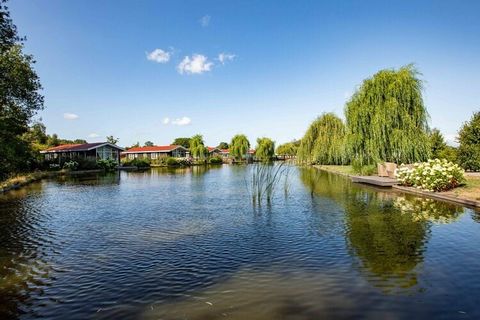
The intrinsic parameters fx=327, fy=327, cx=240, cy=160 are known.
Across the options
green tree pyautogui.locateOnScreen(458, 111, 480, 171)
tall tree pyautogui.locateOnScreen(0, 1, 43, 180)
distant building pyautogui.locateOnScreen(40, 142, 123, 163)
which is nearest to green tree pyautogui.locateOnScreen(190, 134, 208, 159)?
distant building pyautogui.locateOnScreen(40, 142, 123, 163)

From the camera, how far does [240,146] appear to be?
263ft

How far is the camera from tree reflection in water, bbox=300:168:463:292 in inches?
252

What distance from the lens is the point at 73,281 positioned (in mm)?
6379

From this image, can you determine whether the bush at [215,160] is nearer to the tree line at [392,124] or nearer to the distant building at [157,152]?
the distant building at [157,152]

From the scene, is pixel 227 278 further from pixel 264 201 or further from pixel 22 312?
pixel 264 201

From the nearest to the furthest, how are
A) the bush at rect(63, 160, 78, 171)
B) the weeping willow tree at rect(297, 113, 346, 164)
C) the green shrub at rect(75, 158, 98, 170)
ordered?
the weeping willow tree at rect(297, 113, 346, 164)
the bush at rect(63, 160, 78, 171)
the green shrub at rect(75, 158, 98, 170)

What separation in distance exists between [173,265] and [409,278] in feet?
15.6

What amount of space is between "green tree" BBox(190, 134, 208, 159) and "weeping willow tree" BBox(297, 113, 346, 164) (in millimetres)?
34598

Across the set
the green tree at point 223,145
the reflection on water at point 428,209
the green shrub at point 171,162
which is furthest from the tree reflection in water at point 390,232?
the green tree at point 223,145

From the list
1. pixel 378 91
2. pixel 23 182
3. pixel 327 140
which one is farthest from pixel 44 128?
pixel 378 91

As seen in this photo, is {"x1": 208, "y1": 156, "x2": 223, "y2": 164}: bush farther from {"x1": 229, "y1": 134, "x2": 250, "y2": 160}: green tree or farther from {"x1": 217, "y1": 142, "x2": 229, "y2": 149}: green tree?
{"x1": 217, "y1": 142, "x2": 229, "y2": 149}: green tree

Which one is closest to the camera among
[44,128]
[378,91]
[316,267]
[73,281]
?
[73,281]

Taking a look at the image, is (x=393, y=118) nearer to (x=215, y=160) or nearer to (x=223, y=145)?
(x=215, y=160)

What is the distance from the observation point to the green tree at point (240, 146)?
264 ft
